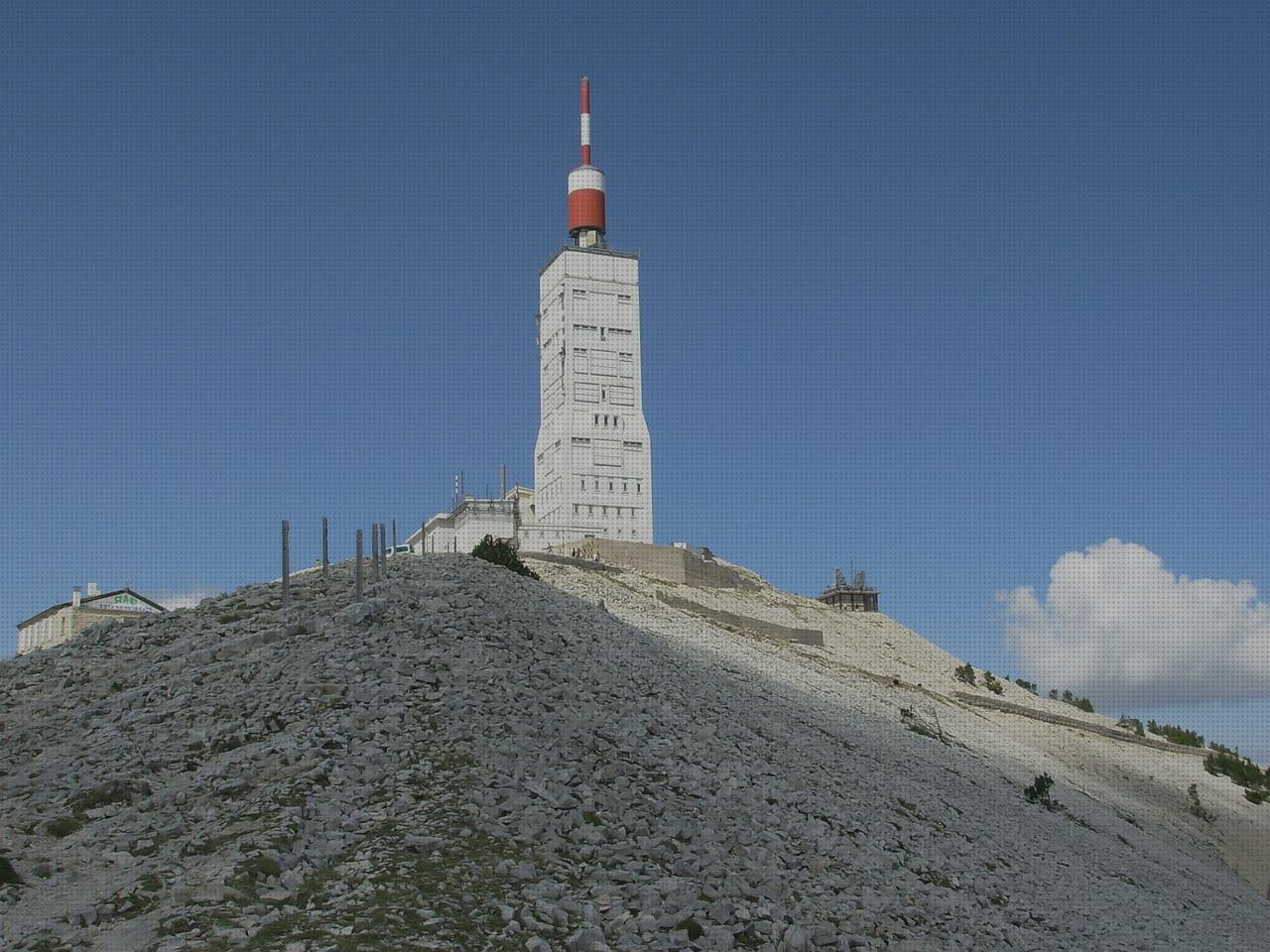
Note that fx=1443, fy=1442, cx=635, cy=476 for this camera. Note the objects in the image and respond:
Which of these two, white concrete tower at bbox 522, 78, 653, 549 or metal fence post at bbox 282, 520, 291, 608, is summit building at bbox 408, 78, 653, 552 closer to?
white concrete tower at bbox 522, 78, 653, 549

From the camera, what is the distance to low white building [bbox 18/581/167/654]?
78.9m

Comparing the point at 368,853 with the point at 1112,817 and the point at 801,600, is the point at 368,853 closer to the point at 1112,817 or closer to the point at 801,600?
the point at 1112,817

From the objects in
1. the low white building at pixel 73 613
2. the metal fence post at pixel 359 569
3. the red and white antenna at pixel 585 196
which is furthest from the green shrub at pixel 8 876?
the red and white antenna at pixel 585 196

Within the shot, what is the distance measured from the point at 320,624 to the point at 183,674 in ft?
11.8

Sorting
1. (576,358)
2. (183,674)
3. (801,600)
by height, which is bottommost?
(183,674)

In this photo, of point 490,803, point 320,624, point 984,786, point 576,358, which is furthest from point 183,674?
point 576,358

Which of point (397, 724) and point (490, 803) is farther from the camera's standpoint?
point (397, 724)

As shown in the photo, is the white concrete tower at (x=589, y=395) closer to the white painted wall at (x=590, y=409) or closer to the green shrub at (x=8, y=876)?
the white painted wall at (x=590, y=409)

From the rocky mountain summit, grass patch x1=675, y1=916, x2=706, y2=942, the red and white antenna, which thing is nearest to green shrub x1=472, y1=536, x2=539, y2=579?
the rocky mountain summit

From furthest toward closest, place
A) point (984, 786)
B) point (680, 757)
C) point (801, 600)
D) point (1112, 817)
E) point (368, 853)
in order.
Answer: point (801, 600)
point (1112, 817)
point (984, 786)
point (680, 757)
point (368, 853)

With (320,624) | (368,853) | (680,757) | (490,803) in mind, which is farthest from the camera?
(320,624)

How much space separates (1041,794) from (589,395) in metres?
70.9

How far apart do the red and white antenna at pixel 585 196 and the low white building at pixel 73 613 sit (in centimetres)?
5295

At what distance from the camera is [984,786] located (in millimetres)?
49344
